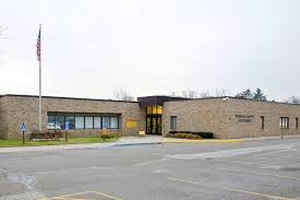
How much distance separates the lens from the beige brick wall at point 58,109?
99.6 ft

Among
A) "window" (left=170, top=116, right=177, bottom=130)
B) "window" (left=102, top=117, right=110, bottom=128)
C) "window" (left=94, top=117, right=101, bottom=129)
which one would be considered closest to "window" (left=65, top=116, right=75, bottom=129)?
"window" (left=94, top=117, right=101, bottom=129)

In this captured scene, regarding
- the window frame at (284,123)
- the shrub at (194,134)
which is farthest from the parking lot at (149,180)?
the window frame at (284,123)

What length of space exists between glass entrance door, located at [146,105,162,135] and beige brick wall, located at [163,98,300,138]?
6.03 ft

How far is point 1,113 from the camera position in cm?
3148

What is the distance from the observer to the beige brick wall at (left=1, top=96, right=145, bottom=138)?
3036 centimetres

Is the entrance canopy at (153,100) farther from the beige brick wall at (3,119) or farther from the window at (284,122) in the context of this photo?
the beige brick wall at (3,119)

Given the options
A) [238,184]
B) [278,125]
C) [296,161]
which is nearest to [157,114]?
[278,125]

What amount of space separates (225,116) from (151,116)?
35.6 feet

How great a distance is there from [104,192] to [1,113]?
26.0 metres

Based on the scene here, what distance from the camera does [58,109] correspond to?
32.8 meters

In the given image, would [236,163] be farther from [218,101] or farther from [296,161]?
[218,101]

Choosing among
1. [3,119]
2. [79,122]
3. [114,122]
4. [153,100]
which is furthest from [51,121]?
[153,100]

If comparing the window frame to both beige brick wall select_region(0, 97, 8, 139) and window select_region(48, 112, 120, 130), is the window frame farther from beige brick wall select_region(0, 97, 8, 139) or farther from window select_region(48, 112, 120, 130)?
beige brick wall select_region(0, 97, 8, 139)

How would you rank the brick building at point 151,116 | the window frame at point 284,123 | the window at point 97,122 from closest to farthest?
1. the brick building at point 151,116
2. the window at point 97,122
3. the window frame at point 284,123
